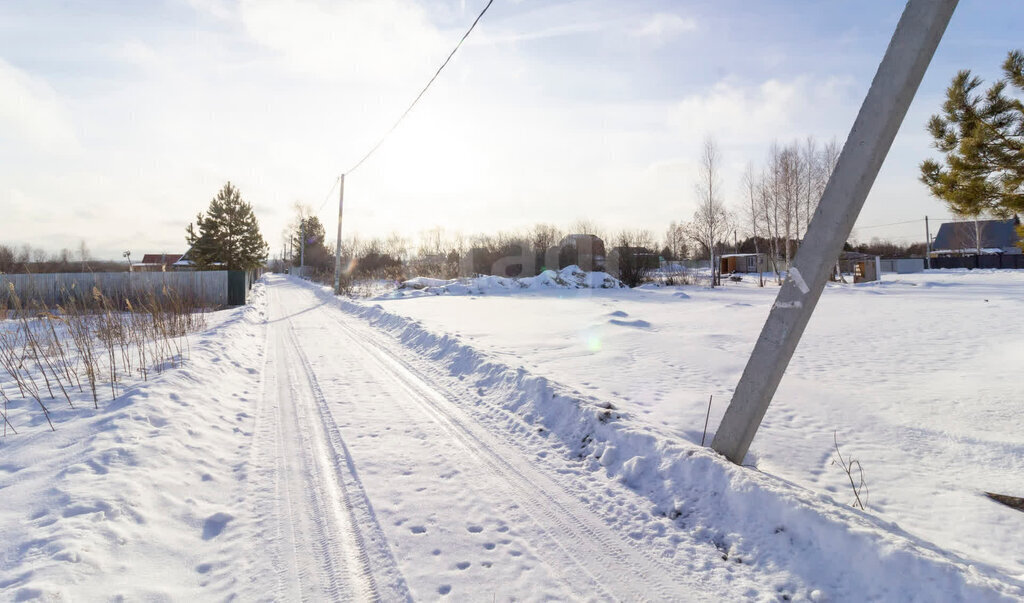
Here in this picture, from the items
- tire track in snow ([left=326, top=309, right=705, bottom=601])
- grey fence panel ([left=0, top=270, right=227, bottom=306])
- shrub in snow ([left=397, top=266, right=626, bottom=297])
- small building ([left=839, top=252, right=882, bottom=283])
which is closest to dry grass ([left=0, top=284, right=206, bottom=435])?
tire track in snow ([left=326, top=309, right=705, bottom=601])

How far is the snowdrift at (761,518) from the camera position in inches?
91.5

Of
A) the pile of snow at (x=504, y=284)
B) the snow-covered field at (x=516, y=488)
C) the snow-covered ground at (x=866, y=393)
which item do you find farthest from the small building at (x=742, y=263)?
the snow-covered field at (x=516, y=488)

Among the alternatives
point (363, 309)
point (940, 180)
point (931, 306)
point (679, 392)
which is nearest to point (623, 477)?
point (679, 392)

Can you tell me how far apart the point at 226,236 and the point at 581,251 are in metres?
29.6

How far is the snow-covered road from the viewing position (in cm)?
251

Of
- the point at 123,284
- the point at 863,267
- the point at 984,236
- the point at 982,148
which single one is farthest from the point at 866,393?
the point at 984,236

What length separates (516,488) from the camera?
11.8 ft

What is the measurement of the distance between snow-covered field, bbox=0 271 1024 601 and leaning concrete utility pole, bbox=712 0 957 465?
61cm

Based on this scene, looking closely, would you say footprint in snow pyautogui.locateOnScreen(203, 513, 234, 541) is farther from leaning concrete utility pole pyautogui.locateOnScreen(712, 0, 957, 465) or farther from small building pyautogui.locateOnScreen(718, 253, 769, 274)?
small building pyautogui.locateOnScreen(718, 253, 769, 274)

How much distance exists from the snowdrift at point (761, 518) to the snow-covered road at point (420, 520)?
30cm

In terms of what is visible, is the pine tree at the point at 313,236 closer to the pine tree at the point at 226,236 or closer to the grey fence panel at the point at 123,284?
the pine tree at the point at 226,236

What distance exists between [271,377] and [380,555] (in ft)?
17.7

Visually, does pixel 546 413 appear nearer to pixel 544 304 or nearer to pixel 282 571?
pixel 282 571

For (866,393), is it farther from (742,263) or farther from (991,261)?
(991,261)
